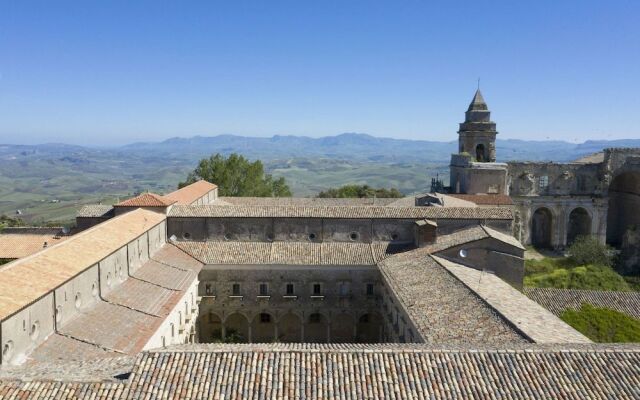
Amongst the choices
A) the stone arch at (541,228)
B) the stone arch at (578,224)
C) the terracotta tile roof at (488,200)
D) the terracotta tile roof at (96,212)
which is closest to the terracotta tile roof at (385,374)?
the terracotta tile roof at (96,212)

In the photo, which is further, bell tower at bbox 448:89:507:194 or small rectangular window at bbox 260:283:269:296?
bell tower at bbox 448:89:507:194

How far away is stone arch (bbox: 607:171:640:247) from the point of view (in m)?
64.5

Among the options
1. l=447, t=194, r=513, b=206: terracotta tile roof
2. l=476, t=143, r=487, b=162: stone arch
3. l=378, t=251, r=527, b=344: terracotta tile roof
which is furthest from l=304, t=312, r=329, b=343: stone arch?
l=476, t=143, r=487, b=162: stone arch

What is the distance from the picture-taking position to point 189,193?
46.3 m

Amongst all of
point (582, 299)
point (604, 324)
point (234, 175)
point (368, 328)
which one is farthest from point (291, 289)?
point (234, 175)

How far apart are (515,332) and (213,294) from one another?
20778mm

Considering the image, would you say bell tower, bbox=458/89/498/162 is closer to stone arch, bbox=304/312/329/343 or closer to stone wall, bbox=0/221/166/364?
stone arch, bbox=304/312/329/343

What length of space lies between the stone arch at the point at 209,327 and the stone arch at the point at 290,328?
404 centimetres

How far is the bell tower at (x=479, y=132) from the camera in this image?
6431 cm

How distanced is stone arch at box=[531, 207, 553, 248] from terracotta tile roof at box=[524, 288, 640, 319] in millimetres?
30896

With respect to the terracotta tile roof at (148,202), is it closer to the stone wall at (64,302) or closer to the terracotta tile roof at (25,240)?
the stone wall at (64,302)

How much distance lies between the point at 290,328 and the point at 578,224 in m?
44.5

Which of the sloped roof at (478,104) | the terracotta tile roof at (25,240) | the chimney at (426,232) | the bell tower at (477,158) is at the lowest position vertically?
the terracotta tile roof at (25,240)

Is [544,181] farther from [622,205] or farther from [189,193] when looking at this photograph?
[189,193]
